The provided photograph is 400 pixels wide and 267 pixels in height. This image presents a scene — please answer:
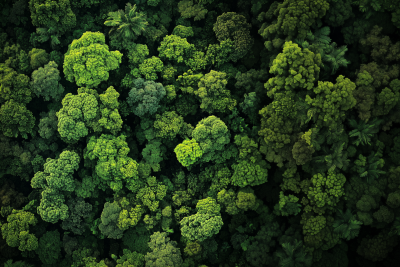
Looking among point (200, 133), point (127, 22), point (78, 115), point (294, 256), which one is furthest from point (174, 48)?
point (294, 256)

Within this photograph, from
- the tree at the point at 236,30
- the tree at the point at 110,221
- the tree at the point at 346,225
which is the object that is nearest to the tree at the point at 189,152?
the tree at the point at 110,221

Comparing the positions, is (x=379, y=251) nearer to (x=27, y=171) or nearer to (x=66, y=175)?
(x=66, y=175)

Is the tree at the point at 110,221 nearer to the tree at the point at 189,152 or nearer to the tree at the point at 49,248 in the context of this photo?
the tree at the point at 49,248

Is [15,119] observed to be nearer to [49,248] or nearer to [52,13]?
[52,13]

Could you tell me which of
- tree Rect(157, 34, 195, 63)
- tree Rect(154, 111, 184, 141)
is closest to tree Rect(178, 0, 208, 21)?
tree Rect(157, 34, 195, 63)

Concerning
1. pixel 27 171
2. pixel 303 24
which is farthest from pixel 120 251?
pixel 303 24

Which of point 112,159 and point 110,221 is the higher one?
point 112,159
